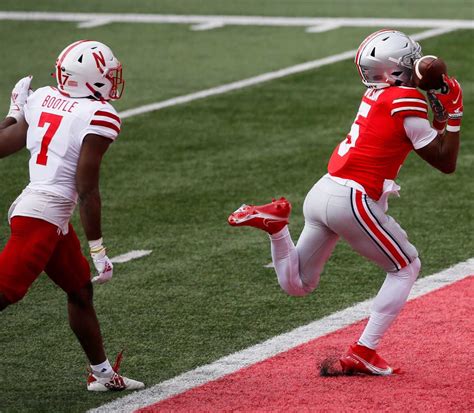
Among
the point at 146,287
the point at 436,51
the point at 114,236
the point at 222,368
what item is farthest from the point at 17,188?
the point at 436,51

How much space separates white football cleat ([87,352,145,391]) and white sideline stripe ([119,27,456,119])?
24.5 feet

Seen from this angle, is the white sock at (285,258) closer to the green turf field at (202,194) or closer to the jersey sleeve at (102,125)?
the green turf field at (202,194)

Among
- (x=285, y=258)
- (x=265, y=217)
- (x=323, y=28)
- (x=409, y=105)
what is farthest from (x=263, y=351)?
(x=323, y=28)

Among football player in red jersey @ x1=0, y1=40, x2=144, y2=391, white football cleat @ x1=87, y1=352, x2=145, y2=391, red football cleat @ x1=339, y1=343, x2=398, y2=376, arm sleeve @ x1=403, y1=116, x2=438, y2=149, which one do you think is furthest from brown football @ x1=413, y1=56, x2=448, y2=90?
white football cleat @ x1=87, y1=352, x2=145, y2=391

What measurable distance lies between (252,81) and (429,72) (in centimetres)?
932

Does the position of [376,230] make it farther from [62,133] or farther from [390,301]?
[62,133]

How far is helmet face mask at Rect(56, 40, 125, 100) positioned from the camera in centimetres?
623

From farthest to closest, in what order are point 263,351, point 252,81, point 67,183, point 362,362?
point 252,81, point 263,351, point 362,362, point 67,183

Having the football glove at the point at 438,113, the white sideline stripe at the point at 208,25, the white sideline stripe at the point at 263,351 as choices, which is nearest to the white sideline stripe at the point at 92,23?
the white sideline stripe at the point at 208,25

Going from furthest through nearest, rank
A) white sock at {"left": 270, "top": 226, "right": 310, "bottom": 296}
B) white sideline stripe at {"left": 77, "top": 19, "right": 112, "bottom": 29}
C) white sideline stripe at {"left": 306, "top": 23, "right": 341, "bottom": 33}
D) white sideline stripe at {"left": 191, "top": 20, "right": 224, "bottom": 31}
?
white sideline stripe at {"left": 77, "top": 19, "right": 112, "bottom": 29} < white sideline stripe at {"left": 191, "top": 20, "right": 224, "bottom": 31} < white sideline stripe at {"left": 306, "top": 23, "right": 341, "bottom": 33} < white sock at {"left": 270, "top": 226, "right": 310, "bottom": 296}

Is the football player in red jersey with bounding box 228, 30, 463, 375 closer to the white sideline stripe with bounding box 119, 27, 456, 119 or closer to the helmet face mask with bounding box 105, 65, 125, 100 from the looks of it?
the helmet face mask with bounding box 105, 65, 125, 100

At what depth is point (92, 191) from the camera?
20.1 feet

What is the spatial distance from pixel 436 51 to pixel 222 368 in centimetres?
1045

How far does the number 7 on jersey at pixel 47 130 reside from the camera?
620 cm
